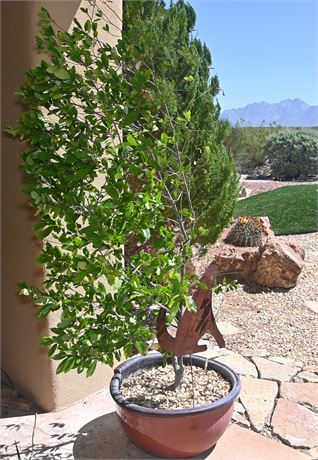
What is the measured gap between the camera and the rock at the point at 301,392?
2.44m

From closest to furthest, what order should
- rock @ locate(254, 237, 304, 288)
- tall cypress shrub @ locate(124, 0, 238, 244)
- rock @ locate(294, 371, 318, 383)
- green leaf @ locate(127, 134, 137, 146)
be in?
green leaf @ locate(127, 134, 137, 146) < rock @ locate(294, 371, 318, 383) < tall cypress shrub @ locate(124, 0, 238, 244) < rock @ locate(254, 237, 304, 288)

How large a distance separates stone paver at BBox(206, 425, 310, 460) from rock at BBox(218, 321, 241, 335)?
140 centimetres

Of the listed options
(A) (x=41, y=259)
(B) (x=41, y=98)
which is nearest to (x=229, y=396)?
(A) (x=41, y=259)

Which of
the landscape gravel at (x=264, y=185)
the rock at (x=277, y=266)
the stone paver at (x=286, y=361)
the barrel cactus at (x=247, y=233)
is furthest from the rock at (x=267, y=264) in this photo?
the landscape gravel at (x=264, y=185)

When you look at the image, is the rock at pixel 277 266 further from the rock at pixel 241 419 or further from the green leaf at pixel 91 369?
the green leaf at pixel 91 369

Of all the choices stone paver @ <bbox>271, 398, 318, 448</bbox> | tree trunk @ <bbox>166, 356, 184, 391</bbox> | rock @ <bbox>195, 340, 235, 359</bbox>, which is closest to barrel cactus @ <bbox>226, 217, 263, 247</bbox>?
rock @ <bbox>195, 340, 235, 359</bbox>

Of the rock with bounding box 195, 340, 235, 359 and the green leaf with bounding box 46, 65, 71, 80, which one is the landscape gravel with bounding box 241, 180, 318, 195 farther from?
the green leaf with bounding box 46, 65, 71, 80

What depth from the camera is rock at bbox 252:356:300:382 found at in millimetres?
2719

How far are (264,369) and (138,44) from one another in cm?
203

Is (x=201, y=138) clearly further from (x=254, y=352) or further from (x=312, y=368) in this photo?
(x=312, y=368)

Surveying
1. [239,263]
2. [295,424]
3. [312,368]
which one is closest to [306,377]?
[312,368]

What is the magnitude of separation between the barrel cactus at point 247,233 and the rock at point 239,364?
7.34 feet

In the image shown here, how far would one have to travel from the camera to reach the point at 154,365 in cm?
219

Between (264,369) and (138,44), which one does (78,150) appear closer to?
(138,44)
